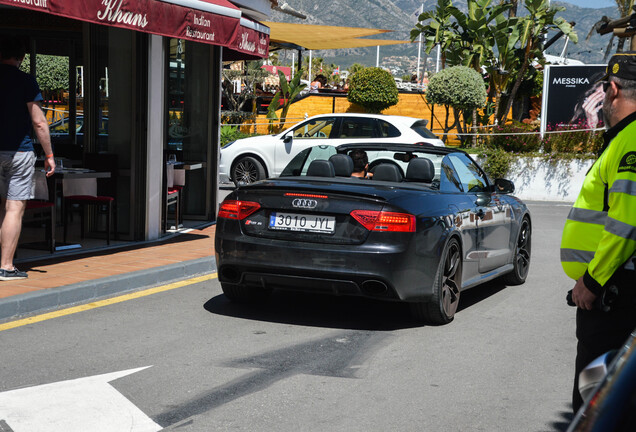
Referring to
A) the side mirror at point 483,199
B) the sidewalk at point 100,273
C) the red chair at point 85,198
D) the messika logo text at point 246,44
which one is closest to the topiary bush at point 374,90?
the messika logo text at point 246,44

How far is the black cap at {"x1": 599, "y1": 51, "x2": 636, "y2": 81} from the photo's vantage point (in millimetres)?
3270

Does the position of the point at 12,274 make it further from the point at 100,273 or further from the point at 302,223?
the point at 302,223

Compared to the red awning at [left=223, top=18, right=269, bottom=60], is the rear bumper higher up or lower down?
lower down

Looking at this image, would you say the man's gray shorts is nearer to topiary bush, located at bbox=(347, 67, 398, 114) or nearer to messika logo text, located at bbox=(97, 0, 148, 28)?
messika logo text, located at bbox=(97, 0, 148, 28)

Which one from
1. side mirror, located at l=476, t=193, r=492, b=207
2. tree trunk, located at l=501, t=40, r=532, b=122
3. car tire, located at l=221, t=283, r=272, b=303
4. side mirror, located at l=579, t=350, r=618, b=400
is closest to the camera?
side mirror, located at l=579, t=350, r=618, b=400

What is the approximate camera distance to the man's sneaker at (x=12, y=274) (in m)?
7.34

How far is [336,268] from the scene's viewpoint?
612 centimetres

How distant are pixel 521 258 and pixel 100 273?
14.1 feet

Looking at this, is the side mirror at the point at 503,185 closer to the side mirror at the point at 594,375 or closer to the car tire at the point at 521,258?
the car tire at the point at 521,258

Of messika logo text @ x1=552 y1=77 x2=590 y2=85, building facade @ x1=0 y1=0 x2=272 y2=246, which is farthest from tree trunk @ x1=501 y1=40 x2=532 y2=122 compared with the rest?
building facade @ x1=0 y1=0 x2=272 y2=246

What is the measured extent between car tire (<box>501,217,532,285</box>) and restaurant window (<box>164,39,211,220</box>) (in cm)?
497

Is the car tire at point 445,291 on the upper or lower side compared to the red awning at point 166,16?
lower

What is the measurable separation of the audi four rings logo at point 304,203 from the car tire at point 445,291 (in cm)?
108

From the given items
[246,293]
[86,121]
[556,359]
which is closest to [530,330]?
[556,359]
